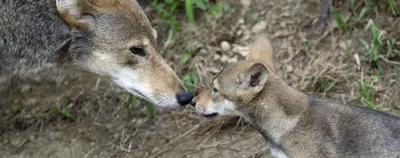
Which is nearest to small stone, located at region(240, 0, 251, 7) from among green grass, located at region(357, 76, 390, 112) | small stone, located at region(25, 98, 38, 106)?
green grass, located at region(357, 76, 390, 112)

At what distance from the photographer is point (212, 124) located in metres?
6.90

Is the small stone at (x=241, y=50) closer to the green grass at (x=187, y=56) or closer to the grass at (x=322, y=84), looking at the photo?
the green grass at (x=187, y=56)

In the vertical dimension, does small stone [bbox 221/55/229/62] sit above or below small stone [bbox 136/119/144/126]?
above

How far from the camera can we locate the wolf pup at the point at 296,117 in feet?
16.8

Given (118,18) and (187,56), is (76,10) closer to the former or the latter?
(118,18)

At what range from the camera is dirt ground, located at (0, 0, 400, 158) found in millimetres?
6867

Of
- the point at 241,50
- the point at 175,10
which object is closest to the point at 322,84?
the point at 241,50

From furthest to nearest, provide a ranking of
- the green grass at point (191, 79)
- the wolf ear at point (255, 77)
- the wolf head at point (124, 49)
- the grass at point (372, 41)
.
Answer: the green grass at point (191, 79), the grass at point (372, 41), the wolf head at point (124, 49), the wolf ear at point (255, 77)

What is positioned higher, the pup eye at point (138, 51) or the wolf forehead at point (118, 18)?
the wolf forehead at point (118, 18)

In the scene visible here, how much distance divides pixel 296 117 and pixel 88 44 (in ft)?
5.76

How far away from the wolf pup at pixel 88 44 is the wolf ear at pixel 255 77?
934 millimetres

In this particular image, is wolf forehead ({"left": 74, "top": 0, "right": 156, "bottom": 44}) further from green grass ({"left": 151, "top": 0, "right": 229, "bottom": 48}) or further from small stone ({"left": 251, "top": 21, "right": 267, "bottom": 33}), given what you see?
small stone ({"left": 251, "top": 21, "right": 267, "bottom": 33})

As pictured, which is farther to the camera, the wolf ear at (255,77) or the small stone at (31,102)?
the small stone at (31,102)

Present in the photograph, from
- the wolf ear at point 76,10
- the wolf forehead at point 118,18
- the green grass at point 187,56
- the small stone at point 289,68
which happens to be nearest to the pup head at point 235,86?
the wolf forehead at point 118,18
